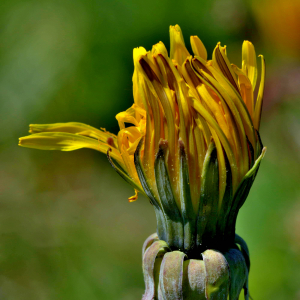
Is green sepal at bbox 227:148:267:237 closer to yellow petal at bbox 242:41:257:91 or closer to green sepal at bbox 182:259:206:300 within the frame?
green sepal at bbox 182:259:206:300

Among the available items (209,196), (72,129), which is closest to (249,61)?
(209,196)

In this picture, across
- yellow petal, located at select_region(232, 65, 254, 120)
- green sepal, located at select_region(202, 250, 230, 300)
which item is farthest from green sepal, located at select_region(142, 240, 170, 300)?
yellow petal, located at select_region(232, 65, 254, 120)

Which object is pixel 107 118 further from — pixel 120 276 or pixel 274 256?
pixel 274 256

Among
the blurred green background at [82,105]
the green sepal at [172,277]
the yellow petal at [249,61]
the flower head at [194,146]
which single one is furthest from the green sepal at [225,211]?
the blurred green background at [82,105]

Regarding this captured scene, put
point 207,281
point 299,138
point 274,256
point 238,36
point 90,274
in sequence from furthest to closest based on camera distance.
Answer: point 238,36
point 90,274
point 299,138
point 274,256
point 207,281

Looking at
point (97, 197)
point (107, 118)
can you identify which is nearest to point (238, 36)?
point (107, 118)

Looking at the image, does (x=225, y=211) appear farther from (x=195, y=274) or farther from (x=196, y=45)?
(x=196, y=45)
